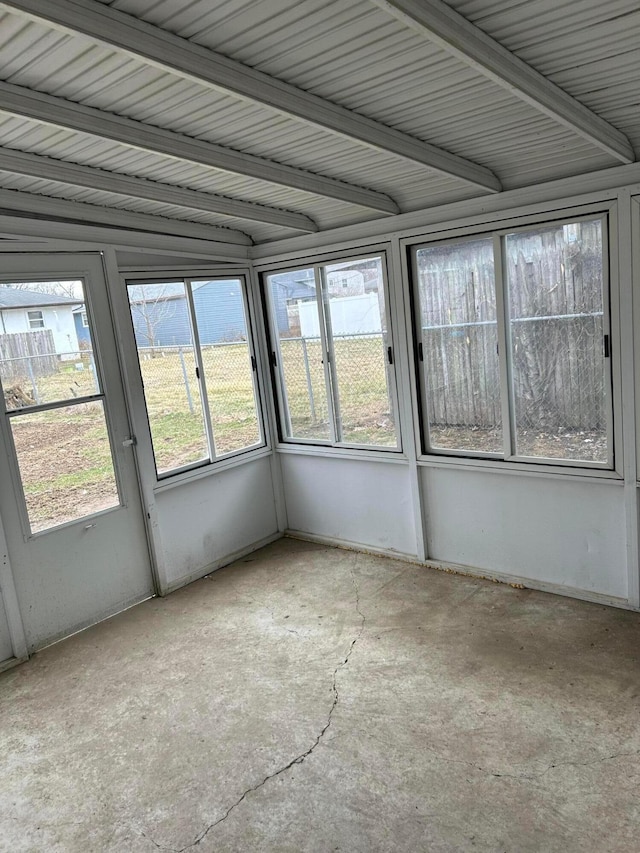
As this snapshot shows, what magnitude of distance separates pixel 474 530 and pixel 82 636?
110 inches

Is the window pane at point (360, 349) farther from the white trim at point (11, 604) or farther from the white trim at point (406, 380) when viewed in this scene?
the white trim at point (11, 604)

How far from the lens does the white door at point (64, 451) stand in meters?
3.88

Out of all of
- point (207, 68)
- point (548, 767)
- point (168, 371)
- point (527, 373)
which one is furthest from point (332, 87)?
point (548, 767)

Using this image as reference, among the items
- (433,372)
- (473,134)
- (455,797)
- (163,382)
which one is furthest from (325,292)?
(455,797)

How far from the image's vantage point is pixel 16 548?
389 cm

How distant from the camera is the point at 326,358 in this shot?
5039mm

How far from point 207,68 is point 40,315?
7.70ft

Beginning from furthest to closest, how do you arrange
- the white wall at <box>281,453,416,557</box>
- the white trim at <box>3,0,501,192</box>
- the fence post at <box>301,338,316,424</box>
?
the fence post at <box>301,338,316,424</box> → the white wall at <box>281,453,416,557</box> → the white trim at <box>3,0,501,192</box>

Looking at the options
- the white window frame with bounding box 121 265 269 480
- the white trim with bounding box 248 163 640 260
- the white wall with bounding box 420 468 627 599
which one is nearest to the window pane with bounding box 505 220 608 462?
the white trim with bounding box 248 163 640 260

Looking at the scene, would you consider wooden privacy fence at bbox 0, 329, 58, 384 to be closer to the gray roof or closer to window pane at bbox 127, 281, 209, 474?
the gray roof

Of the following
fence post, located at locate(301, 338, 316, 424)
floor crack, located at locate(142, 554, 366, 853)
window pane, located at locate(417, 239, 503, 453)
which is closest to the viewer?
floor crack, located at locate(142, 554, 366, 853)

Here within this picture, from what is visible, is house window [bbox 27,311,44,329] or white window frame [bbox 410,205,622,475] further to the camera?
house window [bbox 27,311,44,329]

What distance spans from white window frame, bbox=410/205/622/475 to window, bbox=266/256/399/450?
0.25 metres

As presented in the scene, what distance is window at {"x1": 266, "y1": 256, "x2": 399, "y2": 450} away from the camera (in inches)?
186
